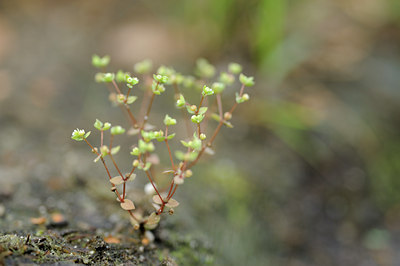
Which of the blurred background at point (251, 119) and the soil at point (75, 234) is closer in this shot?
the soil at point (75, 234)

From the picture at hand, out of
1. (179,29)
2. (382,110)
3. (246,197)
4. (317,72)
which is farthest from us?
(179,29)

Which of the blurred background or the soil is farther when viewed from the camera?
the blurred background

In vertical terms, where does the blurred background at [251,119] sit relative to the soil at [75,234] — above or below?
above

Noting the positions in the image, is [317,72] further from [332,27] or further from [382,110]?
[332,27]

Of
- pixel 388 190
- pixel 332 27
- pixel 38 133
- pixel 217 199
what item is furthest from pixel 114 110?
pixel 332 27

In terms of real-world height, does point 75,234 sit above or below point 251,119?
below

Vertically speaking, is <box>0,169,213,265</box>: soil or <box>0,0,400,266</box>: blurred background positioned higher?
<box>0,0,400,266</box>: blurred background

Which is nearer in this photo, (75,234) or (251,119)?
(75,234)

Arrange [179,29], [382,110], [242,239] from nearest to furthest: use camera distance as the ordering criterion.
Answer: [242,239] < [382,110] < [179,29]
